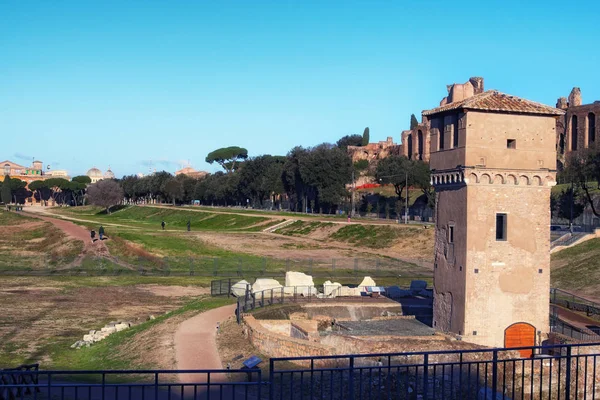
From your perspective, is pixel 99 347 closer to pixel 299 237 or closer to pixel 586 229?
pixel 586 229

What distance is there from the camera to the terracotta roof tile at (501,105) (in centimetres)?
2406

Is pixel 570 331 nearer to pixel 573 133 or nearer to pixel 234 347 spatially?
pixel 234 347

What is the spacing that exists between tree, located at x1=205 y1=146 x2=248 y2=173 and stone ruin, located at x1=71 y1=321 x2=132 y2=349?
5818 inches

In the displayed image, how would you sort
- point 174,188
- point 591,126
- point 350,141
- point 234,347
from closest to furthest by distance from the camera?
point 234,347
point 591,126
point 174,188
point 350,141

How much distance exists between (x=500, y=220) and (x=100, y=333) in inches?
613

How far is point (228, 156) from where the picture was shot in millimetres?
176625

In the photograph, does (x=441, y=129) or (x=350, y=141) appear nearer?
(x=441, y=129)

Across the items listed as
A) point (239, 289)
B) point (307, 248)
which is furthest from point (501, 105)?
point (307, 248)

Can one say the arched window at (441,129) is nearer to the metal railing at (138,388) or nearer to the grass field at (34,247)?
the metal railing at (138,388)

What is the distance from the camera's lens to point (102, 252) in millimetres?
52750

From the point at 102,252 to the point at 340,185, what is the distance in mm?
45071

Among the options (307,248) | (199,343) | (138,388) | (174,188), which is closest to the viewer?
(138,388)

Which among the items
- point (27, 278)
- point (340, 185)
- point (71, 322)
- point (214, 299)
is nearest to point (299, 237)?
point (340, 185)

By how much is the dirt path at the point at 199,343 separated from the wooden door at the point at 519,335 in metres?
10.2
